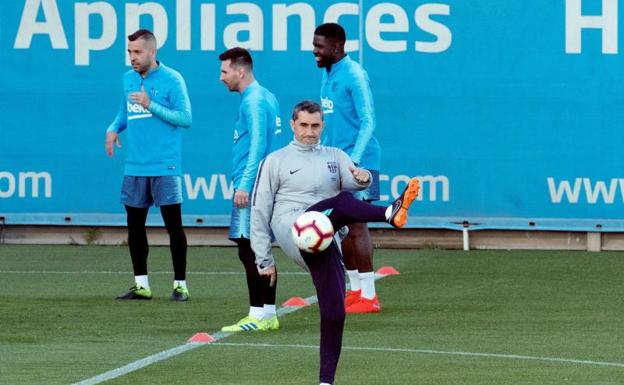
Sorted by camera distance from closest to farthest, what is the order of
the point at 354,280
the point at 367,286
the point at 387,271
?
the point at 367,286
the point at 354,280
the point at 387,271

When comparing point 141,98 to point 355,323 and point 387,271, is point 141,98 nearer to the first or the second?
point 355,323

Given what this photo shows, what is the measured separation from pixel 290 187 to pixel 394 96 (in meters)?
8.37

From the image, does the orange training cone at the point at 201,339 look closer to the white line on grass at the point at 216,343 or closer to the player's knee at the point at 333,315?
the white line on grass at the point at 216,343

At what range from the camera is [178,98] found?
12.9m

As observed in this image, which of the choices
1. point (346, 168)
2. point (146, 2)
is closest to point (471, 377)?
point (346, 168)

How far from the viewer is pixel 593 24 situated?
663 inches

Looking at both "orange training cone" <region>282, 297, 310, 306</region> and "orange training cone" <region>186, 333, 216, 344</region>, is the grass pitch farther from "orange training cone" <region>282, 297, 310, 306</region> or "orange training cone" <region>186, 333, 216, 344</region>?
"orange training cone" <region>282, 297, 310, 306</region>

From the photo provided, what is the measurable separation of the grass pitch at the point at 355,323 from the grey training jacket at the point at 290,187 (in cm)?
78

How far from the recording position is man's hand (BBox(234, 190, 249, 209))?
1078cm

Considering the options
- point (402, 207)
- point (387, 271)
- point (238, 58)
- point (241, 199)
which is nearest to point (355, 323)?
point (241, 199)

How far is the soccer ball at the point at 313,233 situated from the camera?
828 centimetres

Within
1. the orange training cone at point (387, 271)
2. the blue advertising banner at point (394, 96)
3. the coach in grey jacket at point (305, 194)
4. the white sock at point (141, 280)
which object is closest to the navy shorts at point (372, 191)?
the white sock at point (141, 280)

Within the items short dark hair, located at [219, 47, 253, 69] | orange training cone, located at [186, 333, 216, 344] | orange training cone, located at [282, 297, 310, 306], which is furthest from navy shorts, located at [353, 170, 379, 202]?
orange training cone, located at [186, 333, 216, 344]

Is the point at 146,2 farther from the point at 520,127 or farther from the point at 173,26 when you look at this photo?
the point at 520,127
